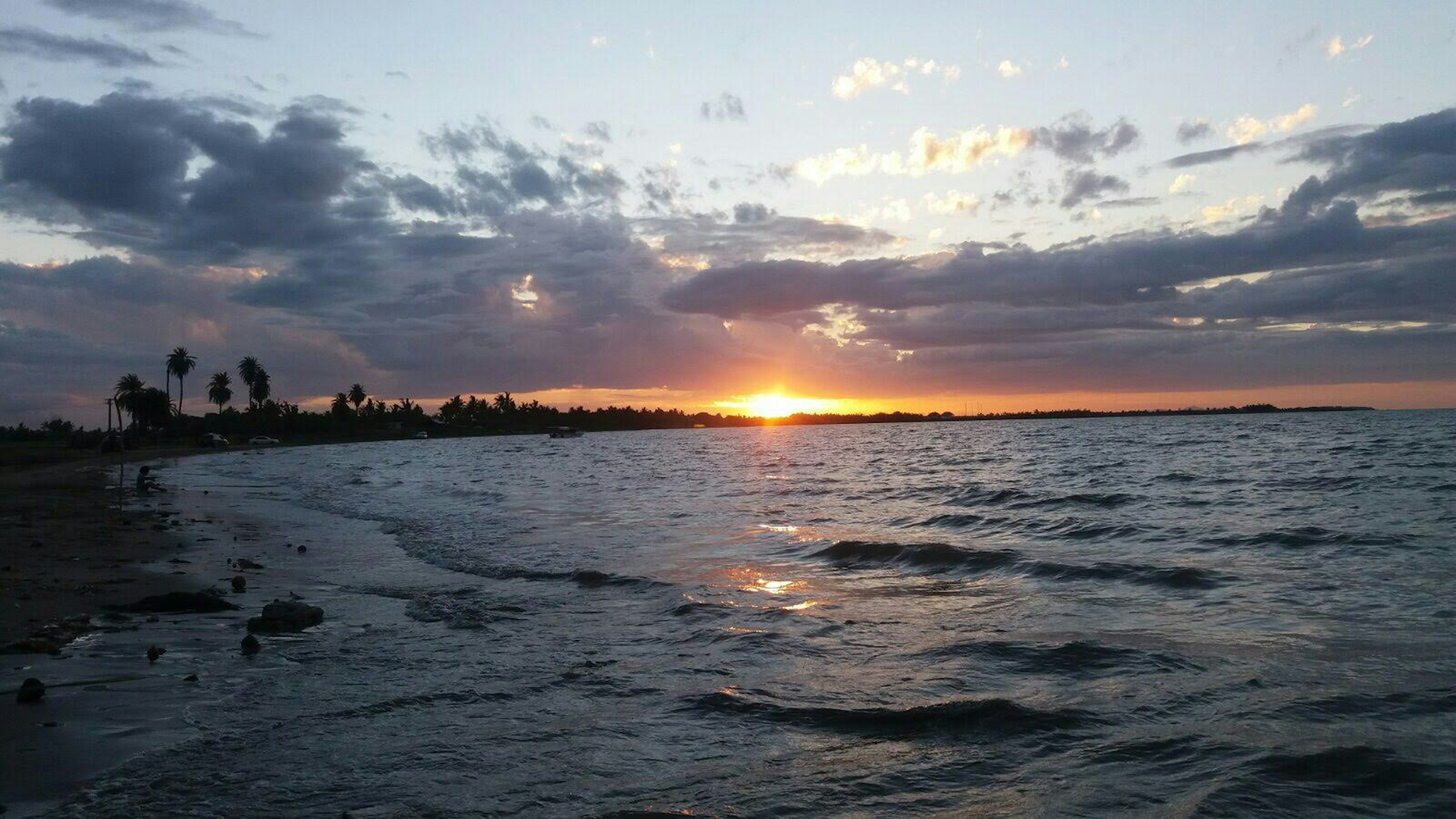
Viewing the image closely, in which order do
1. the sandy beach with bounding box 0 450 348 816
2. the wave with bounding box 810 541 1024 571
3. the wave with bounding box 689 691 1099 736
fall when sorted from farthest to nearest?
the wave with bounding box 810 541 1024 571 → the wave with bounding box 689 691 1099 736 → the sandy beach with bounding box 0 450 348 816

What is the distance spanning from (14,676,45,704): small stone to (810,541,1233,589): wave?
1458 centimetres

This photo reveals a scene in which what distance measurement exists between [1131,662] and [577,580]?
11.2 m

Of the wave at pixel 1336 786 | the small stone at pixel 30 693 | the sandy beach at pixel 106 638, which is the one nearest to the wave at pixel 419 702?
the sandy beach at pixel 106 638

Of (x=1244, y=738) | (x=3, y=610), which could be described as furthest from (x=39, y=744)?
(x=1244, y=738)

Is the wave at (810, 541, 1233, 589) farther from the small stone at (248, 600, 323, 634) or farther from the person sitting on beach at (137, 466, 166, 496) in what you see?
the person sitting on beach at (137, 466, 166, 496)

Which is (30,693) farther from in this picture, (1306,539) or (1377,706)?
(1306,539)

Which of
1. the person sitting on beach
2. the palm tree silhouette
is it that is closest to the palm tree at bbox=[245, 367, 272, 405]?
the palm tree silhouette

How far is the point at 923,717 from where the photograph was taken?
891cm

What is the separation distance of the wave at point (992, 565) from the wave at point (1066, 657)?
5390 mm

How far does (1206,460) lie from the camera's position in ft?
171

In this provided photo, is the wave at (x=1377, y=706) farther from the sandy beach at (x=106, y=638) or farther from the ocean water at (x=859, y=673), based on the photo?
the sandy beach at (x=106, y=638)

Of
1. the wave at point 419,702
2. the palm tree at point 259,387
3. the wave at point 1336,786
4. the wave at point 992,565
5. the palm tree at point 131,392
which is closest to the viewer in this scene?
the wave at point 1336,786

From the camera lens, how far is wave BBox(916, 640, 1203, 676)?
10477 mm

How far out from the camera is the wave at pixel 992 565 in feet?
53.4
